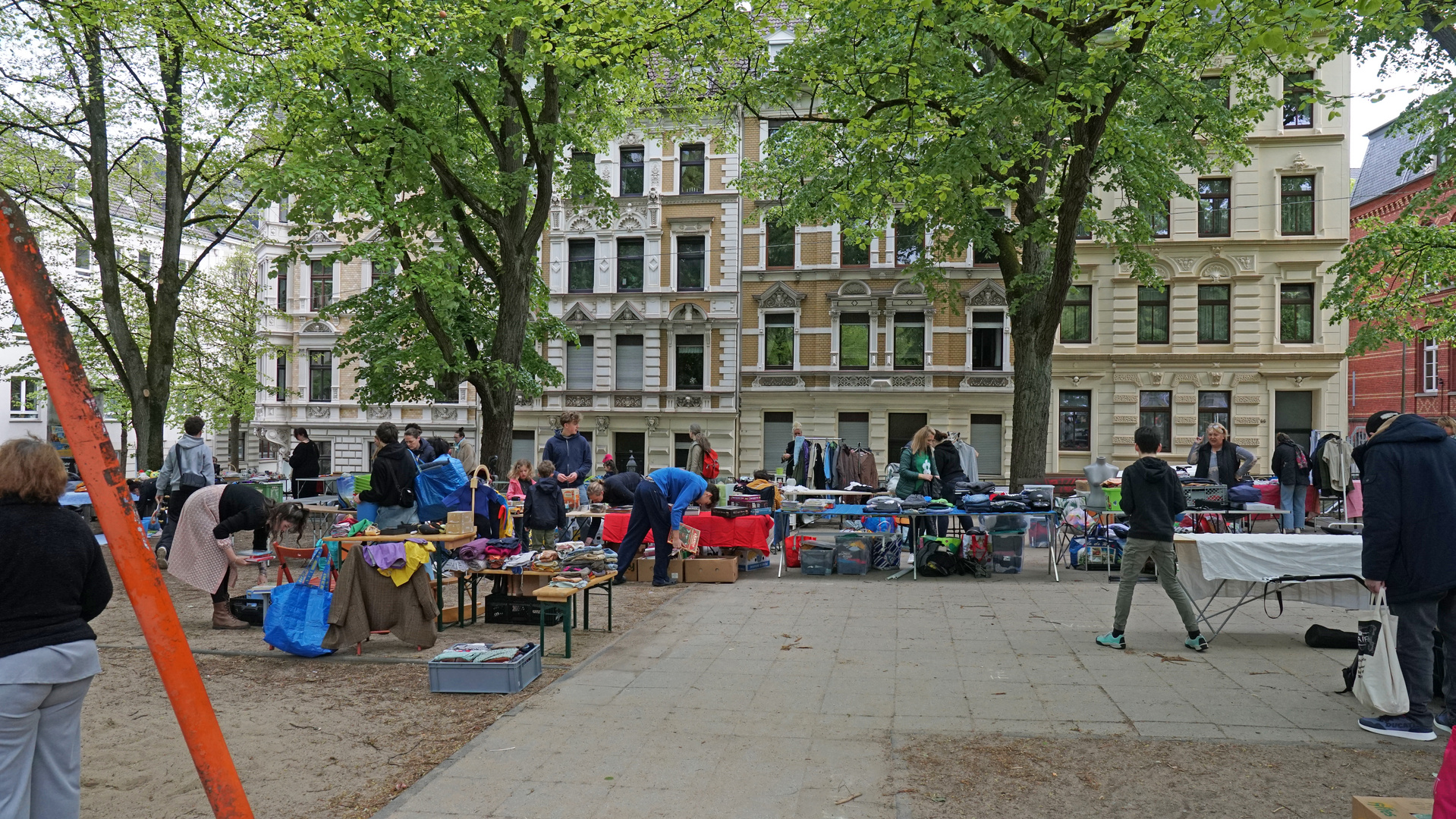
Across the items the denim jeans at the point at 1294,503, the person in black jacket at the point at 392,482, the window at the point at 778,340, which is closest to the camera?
the person in black jacket at the point at 392,482

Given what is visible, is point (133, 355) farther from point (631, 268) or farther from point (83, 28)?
point (631, 268)

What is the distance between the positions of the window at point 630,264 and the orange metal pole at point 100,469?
27894 millimetres

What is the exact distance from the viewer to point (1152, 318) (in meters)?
27.3

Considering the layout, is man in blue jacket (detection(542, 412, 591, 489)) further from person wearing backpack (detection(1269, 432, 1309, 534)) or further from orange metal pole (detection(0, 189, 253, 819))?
orange metal pole (detection(0, 189, 253, 819))

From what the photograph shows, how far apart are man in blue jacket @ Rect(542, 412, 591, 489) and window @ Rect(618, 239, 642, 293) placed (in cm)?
1593

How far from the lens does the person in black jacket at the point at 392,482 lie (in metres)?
9.75

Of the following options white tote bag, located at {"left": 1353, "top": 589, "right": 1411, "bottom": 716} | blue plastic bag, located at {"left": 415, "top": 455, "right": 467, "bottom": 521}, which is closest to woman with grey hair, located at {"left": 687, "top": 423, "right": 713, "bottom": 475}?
blue plastic bag, located at {"left": 415, "top": 455, "right": 467, "bottom": 521}

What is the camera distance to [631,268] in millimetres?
30438

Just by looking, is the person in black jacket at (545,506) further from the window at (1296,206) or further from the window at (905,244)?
the window at (1296,206)

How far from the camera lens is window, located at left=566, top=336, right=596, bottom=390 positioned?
3080 cm

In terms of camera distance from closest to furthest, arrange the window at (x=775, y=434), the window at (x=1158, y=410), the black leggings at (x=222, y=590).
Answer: the black leggings at (x=222, y=590)
the window at (x=1158, y=410)
the window at (x=775, y=434)

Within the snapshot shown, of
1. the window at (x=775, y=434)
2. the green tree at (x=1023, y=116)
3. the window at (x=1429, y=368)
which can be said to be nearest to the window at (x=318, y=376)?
the window at (x=775, y=434)

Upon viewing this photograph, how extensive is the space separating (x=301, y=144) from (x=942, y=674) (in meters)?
12.5

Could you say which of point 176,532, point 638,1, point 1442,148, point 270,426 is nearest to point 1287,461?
point 1442,148
